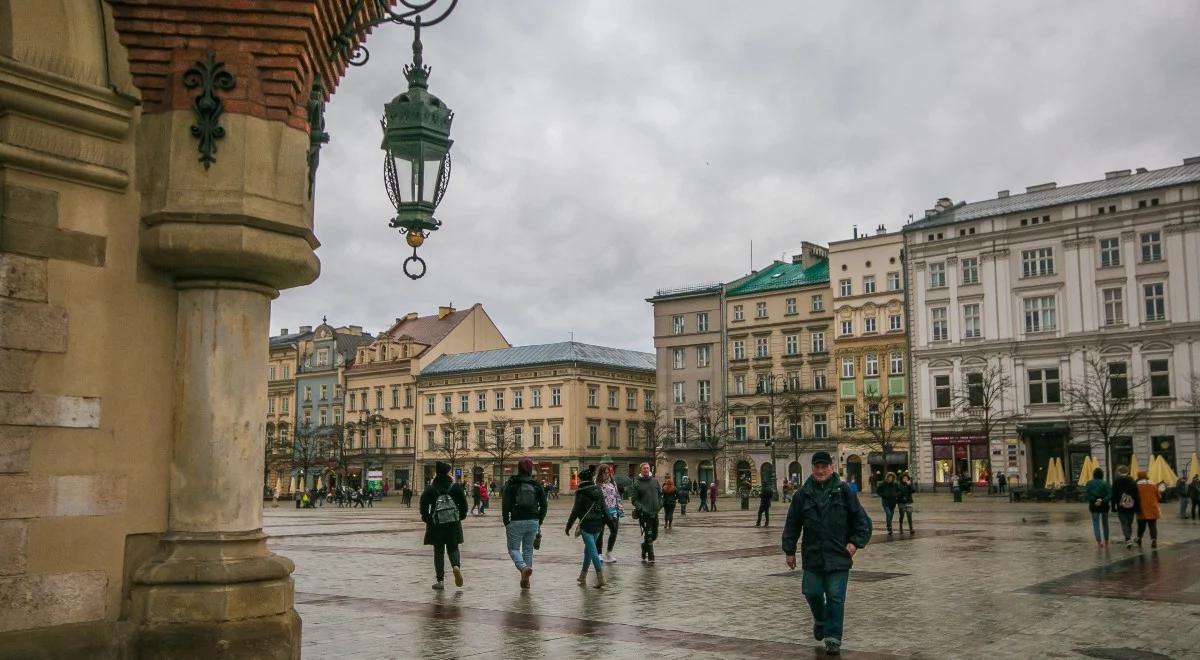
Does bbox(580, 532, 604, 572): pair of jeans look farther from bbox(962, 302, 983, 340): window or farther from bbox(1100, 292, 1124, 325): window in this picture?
bbox(962, 302, 983, 340): window

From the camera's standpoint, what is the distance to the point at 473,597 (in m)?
13.3

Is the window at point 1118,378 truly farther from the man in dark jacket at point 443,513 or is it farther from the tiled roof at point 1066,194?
the man in dark jacket at point 443,513

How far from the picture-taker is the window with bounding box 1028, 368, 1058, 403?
6012cm

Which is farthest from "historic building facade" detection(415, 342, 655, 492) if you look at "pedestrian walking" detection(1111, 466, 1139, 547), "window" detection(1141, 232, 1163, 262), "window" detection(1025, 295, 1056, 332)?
"pedestrian walking" detection(1111, 466, 1139, 547)

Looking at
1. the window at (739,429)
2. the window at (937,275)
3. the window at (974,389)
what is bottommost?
the window at (739,429)

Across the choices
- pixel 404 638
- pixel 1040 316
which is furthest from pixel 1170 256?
pixel 404 638

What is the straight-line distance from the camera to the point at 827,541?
911 centimetres

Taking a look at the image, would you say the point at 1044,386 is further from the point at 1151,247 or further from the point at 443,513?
the point at 443,513

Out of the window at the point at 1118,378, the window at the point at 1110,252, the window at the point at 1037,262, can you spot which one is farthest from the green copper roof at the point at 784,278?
the window at the point at 1118,378

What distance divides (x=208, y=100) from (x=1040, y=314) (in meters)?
61.0

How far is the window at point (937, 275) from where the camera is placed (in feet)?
212

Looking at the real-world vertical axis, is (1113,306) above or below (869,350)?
Result: above

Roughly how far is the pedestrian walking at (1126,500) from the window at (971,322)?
44047mm

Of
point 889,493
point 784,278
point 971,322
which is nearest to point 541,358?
point 784,278
